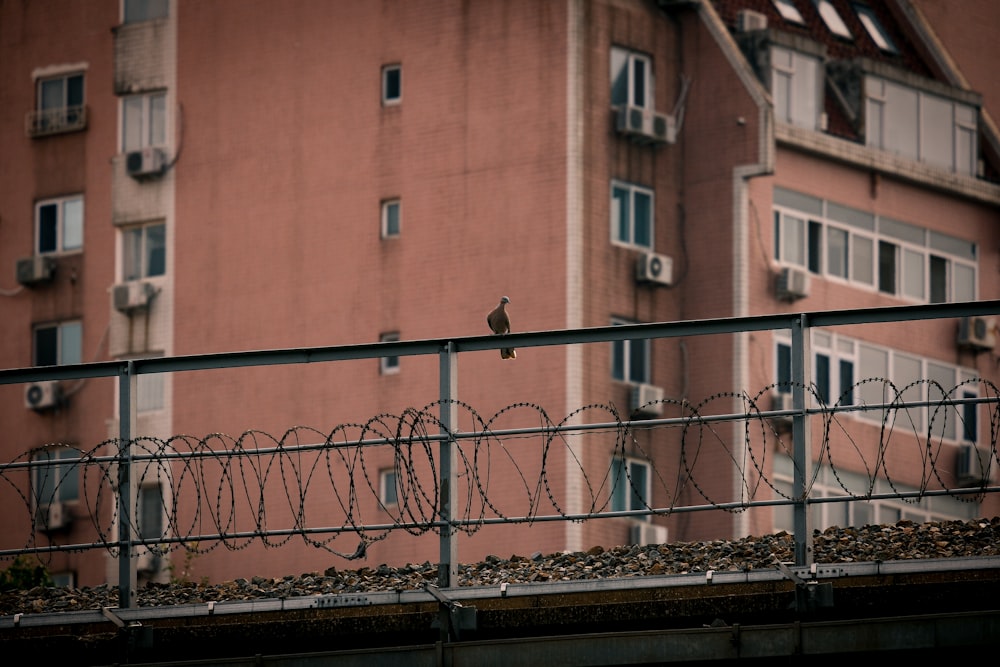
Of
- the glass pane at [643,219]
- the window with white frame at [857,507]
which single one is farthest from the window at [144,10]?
the window with white frame at [857,507]

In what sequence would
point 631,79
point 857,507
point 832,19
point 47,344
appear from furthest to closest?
point 832,19 → point 47,344 → point 857,507 → point 631,79

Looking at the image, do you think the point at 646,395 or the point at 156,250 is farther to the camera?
the point at 156,250

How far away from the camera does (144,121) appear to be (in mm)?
60031

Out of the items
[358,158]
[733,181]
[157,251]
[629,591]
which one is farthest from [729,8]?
[629,591]

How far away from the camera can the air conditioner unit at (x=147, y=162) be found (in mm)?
58969

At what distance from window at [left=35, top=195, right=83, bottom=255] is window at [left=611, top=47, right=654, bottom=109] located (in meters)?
13.1

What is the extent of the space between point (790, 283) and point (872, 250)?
3.86m

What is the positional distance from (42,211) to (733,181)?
53.3 ft

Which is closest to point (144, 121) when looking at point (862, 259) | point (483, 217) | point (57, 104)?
point (57, 104)

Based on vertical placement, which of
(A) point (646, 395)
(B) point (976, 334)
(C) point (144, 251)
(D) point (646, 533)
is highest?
(C) point (144, 251)

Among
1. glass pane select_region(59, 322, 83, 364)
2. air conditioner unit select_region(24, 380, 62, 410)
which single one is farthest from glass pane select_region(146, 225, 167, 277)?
air conditioner unit select_region(24, 380, 62, 410)

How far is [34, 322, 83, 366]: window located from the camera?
197ft

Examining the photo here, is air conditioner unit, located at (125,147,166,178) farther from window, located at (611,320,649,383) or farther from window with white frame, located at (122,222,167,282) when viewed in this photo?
window, located at (611,320,649,383)

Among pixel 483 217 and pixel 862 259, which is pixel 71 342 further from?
pixel 862 259
